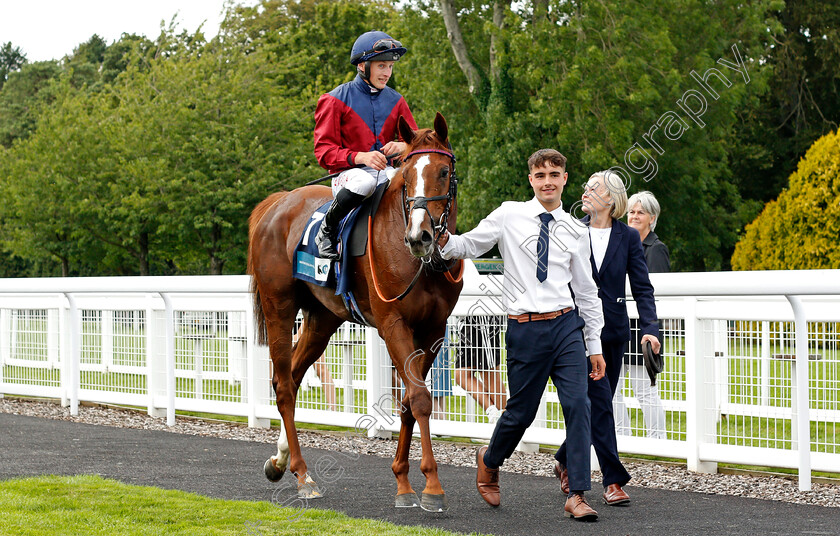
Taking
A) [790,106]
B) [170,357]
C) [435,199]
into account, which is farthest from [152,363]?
[790,106]

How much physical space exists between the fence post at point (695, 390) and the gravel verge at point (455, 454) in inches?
4.3

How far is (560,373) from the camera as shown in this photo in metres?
5.21

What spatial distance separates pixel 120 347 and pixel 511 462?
16.0 feet

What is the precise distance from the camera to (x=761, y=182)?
29328 millimetres

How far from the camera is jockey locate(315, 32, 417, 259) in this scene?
5.91 metres

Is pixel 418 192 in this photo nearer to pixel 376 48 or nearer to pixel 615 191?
pixel 615 191

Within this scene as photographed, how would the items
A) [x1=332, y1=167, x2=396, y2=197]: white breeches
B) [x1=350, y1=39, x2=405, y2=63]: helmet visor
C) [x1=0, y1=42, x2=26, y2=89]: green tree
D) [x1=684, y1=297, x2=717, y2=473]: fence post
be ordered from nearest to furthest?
[x1=332, y1=167, x2=396, y2=197]: white breeches < [x1=350, y1=39, x2=405, y2=63]: helmet visor < [x1=684, y1=297, x2=717, y2=473]: fence post < [x1=0, y1=42, x2=26, y2=89]: green tree

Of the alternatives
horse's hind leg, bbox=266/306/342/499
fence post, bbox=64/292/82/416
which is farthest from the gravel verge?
horse's hind leg, bbox=266/306/342/499

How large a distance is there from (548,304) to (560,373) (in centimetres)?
35

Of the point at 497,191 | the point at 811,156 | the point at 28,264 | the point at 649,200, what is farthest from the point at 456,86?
the point at 28,264

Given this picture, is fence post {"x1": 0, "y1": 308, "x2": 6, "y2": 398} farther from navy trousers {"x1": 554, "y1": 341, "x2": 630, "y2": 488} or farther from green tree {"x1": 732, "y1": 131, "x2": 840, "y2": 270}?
green tree {"x1": 732, "y1": 131, "x2": 840, "y2": 270}

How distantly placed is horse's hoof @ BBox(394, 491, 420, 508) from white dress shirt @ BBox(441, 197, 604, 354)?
1.13 m

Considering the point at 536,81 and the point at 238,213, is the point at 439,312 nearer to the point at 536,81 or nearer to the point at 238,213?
the point at 536,81

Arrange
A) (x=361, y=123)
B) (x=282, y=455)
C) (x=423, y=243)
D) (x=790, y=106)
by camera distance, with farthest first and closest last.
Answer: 1. (x=790, y=106)
2. (x=282, y=455)
3. (x=361, y=123)
4. (x=423, y=243)
